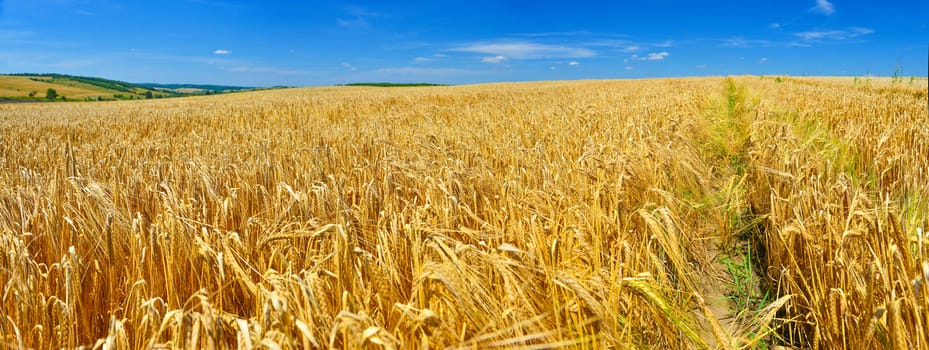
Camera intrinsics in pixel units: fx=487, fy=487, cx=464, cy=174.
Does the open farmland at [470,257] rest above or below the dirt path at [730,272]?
above

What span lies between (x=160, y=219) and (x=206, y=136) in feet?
16.1

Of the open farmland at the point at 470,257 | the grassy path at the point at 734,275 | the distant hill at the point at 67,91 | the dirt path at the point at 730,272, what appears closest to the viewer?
the open farmland at the point at 470,257

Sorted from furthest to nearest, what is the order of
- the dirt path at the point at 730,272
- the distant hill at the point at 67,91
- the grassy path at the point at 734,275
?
the distant hill at the point at 67,91
the dirt path at the point at 730,272
the grassy path at the point at 734,275

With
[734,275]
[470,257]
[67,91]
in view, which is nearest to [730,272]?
[734,275]

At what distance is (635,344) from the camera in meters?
1.73

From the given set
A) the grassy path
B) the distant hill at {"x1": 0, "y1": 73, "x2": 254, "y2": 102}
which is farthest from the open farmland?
the distant hill at {"x1": 0, "y1": 73, "x2": 254, "y2": 102}

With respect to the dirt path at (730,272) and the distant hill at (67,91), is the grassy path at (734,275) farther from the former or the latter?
the distant hill at (67,91)

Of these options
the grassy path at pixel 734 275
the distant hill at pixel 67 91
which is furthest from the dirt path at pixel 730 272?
the distant hill at pixel 67 91

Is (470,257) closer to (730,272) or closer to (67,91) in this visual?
(730,272)

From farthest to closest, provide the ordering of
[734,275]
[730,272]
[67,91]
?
[67,91] < [730,272] < [734,275]

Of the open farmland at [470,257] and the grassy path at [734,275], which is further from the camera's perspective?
the grassy path at [734,275]

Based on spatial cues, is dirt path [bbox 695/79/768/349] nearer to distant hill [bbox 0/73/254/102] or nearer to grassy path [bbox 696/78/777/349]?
grassy path [bbox 696/78/777/349]

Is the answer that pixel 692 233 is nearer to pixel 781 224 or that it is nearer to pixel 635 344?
pixel 781 224

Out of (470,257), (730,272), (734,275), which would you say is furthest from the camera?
(730,272)
